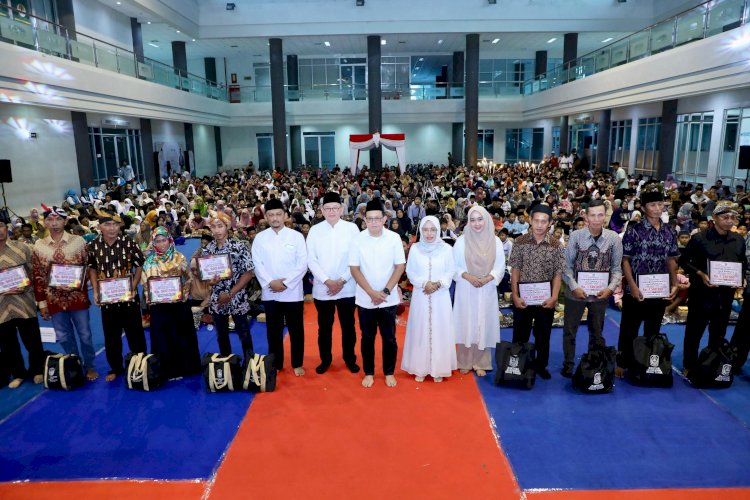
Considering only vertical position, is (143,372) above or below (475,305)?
below

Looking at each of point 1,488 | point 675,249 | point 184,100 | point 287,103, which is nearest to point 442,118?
point 287,103

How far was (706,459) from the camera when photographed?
3.92 meters

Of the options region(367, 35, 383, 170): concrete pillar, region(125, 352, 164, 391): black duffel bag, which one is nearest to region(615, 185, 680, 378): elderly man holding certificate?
region(125, 352, 164, 391): black duffel bag

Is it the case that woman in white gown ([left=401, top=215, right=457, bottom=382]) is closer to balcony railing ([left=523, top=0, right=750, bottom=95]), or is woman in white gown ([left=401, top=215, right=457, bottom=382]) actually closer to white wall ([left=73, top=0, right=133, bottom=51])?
balcony railing ([left=523, top=0, right=750, bottom=95])

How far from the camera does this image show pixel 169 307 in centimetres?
523

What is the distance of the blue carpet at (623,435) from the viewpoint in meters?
3.74

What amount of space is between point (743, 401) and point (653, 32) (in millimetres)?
13720

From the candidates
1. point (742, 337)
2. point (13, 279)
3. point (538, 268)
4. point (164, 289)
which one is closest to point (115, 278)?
point (164, 289)

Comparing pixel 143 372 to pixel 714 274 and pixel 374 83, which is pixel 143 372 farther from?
pixel 374 83

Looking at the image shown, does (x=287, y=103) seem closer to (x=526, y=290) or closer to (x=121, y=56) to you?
(x=121, y=56)

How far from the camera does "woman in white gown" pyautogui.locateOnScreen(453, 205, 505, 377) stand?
496cm

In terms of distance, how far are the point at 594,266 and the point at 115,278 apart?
185 inches

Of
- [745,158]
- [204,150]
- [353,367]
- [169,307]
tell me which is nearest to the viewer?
[169,307]

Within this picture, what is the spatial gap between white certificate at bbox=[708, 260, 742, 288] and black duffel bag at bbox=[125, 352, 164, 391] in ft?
18.4
